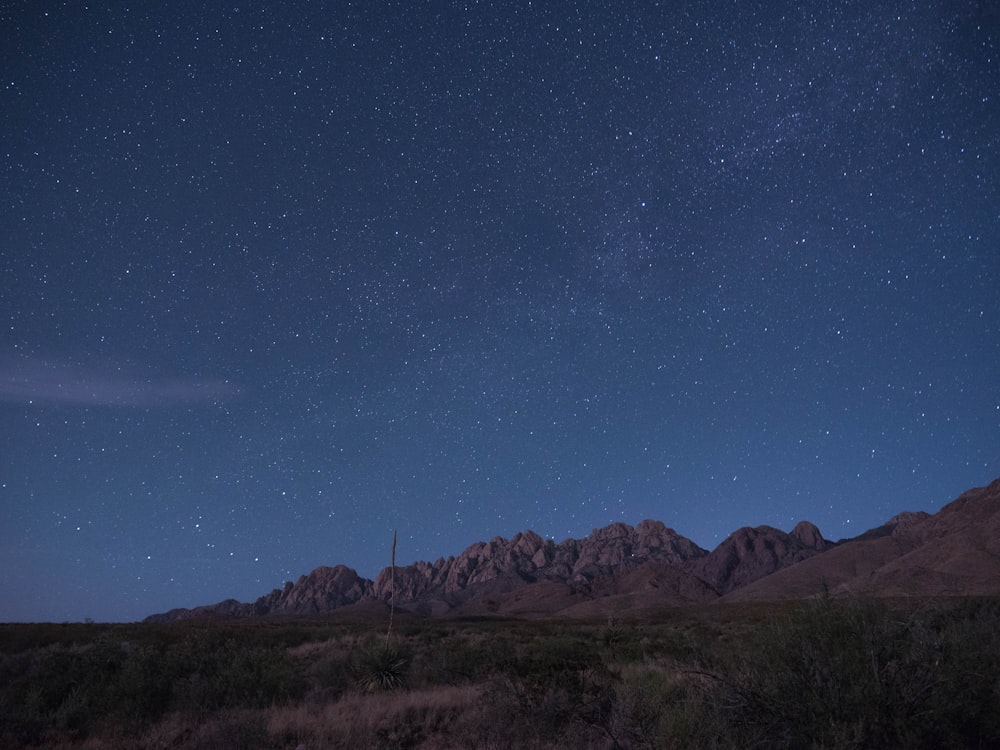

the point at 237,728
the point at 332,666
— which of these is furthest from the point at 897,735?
the point at 332,666

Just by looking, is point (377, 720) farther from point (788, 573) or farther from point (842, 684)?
point (788, 573)

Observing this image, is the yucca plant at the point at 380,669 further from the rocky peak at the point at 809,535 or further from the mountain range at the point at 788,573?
the rocky peak at the point at 809,535

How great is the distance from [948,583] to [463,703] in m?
83.9

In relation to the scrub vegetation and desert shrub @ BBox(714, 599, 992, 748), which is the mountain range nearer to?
the scrub vegetation

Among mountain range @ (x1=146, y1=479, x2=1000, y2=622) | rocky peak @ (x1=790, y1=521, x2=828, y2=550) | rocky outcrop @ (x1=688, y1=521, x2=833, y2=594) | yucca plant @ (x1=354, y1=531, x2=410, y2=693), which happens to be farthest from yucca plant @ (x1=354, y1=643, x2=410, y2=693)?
rocky peak @ (x1=790, y1=521, x2=828, y2=550)

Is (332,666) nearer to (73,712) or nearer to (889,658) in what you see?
(73,712)

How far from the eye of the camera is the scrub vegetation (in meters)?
7.16

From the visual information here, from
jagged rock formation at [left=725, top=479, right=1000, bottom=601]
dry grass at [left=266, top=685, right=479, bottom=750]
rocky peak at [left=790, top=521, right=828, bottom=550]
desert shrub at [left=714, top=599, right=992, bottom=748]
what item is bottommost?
dry grass at [left=266, top=685, right=479, bottom=750]

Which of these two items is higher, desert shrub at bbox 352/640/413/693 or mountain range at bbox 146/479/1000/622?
mountain range at bbox 146/479/1000/622

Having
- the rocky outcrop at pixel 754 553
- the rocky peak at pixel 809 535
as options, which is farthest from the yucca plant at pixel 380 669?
the rocky peak at pixel 809 535

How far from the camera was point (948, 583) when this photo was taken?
73.7 m

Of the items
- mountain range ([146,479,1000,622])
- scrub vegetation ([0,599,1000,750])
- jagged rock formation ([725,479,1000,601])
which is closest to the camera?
scrub vegetation ([0,599,1000,750])

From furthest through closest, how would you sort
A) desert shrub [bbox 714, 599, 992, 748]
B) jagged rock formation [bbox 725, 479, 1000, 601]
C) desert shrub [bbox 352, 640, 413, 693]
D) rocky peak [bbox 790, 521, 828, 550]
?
rocky peak [bbox 790, 521, 828, 550], jagged rock formation [bbox 725, 479, 1000, 601], desert shrub [bbox 352, 640, 413, 693], desert shrub [bbox 714, 599, 992, 748]

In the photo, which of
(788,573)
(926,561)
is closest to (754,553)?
(788,573)
